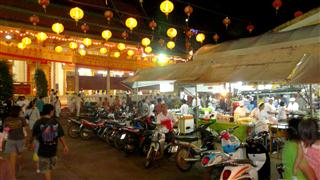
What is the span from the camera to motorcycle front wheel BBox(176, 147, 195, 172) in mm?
8195

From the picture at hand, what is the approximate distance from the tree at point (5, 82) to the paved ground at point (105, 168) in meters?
5.70

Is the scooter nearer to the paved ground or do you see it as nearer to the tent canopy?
the tent canopy

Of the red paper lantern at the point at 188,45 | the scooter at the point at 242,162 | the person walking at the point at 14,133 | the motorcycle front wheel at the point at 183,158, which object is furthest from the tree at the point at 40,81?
the scooter at the point at 242,162

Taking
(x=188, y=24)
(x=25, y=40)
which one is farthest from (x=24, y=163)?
(x=188, y=24)

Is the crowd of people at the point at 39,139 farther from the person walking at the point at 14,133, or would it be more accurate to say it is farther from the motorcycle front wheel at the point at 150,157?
the motorcycle front wheel at the point at 150,157

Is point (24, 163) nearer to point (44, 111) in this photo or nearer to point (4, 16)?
point (44, 111)

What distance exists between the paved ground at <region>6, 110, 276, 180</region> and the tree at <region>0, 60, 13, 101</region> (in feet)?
18.7

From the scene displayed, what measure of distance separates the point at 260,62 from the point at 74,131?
9.70 metres

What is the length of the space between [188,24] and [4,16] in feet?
43.1

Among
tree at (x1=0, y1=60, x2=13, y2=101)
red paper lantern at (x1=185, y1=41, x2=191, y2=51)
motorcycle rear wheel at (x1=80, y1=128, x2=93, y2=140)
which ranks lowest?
motorcycle rear wheel at (x1=80, y1=128, x2=93, y2=140)

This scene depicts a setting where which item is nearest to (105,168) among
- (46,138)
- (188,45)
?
(46,138)

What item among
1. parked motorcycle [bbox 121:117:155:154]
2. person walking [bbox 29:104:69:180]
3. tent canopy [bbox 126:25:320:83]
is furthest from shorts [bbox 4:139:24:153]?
tent canopy [bbox 126:25:320:83]

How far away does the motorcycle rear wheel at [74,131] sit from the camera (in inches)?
560

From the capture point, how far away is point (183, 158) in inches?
324
